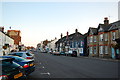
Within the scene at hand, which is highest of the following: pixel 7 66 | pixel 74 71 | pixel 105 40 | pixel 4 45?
pixel 105 40

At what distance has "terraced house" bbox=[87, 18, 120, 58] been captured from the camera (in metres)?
33.3

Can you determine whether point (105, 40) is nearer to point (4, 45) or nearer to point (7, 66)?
point (4, 45)

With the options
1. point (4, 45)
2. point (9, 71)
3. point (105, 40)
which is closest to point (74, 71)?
point (9, 71)

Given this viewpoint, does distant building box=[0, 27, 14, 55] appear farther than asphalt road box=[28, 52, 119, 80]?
Yes

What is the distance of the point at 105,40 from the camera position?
37406 millimetres

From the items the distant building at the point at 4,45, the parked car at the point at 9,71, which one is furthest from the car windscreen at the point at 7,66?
the distant building at the point at 4,45

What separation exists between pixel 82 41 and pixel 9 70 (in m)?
49.2

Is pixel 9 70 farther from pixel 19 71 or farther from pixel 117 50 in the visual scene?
pixel 117 50

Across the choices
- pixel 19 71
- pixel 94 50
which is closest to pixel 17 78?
pixel 19 71

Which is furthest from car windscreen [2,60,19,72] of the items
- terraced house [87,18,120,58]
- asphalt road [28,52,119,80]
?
terraced house [87,18,120,58]

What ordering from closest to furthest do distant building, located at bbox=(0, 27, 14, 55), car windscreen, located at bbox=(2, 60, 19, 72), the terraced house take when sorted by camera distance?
car windscreen, located at bbox=(2, 60, 19, 72) → the terraced house → distant building, located at bbox=(0, 27, 14, 55)

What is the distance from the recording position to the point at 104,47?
37.4m

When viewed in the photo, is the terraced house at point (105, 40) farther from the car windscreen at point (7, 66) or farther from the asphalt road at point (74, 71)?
the car windscreen at point (7, 66)

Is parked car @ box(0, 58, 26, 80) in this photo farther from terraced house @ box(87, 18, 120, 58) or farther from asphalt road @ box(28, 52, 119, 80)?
terraced house @ box(87, 18, 120, 58)
